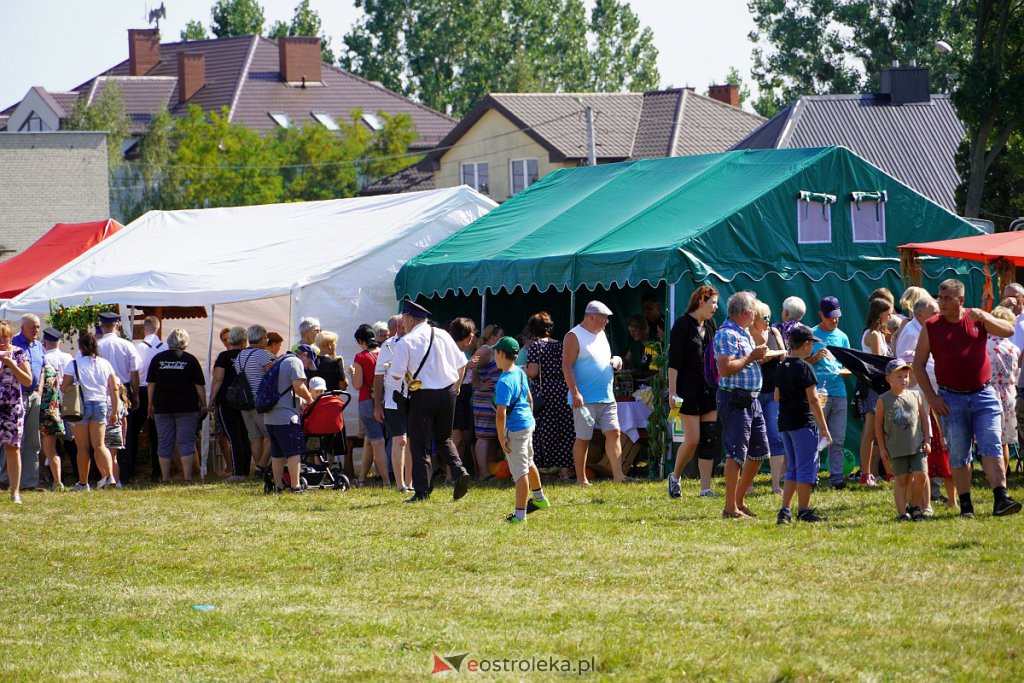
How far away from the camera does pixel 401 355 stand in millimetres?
11367

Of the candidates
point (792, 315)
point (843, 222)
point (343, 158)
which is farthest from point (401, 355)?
point (343, 158)

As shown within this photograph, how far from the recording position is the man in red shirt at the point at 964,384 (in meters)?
9.29

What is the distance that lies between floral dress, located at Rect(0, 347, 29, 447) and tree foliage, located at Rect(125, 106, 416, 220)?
1642 inches

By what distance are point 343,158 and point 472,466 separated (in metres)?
45.0

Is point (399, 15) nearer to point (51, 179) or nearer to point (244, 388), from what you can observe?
point (51, 179)

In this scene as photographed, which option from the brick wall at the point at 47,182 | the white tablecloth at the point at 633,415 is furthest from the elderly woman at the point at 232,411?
the brick wall at the point at 47,182

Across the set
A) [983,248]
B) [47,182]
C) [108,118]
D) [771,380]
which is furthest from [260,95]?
[771,380]

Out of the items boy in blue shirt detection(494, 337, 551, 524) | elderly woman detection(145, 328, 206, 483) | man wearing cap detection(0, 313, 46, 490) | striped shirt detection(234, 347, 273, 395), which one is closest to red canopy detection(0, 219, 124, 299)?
elderly woman detection(145, 328, 206, 483)

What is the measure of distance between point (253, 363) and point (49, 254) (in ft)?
29.0

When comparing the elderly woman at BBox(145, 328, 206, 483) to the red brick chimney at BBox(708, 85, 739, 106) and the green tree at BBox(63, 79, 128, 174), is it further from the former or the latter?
the red brick chimney at BBox(708, 85, 739, 106)

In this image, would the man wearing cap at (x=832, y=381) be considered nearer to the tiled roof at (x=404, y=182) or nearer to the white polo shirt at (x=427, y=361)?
the white polo shirt at (x=427, y=361)

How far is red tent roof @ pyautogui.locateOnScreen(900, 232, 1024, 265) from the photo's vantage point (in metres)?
12.4

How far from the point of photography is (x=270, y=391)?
12711mm

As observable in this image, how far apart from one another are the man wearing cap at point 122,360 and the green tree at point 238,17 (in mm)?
76796
